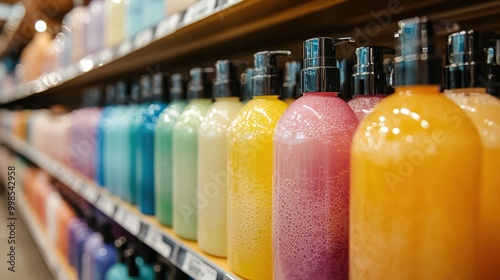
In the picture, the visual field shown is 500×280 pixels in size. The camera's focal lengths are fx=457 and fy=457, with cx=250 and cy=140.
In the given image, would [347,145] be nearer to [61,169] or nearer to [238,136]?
[238,136]

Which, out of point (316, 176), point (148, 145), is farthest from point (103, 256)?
point (316, 176)

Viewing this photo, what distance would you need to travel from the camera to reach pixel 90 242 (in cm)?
171

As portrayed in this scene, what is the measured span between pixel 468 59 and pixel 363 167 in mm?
214

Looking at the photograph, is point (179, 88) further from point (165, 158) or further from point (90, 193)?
point (90, 193)

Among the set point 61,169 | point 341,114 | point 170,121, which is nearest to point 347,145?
point 341,114

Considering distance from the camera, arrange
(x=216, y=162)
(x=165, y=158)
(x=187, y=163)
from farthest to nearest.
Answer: (x=165, y=158) < (x=187, y=163) < (x=216, y=162)

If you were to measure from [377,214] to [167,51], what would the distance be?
123 centimetres

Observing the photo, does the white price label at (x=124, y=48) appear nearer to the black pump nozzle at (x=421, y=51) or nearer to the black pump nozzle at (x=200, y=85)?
the black pump nozzle at (x=200, y=85)

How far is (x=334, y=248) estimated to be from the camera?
2.00 ft

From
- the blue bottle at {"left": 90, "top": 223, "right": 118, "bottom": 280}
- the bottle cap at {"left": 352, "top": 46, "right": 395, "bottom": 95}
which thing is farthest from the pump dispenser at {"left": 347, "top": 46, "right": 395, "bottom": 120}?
the blue bottle at {"left": 90, "top": 223, "right": 118, "bottom": 280}

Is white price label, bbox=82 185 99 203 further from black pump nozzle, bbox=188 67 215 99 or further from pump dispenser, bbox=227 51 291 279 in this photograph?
pump dispenser, bbox=227 51 291 279

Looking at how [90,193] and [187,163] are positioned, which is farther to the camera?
[90,193]

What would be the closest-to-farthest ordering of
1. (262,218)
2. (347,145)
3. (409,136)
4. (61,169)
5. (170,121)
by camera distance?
(409,136) < (347,145) < (262,218) < (170,121) < (61,169)

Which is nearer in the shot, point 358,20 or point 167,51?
point 358,20
